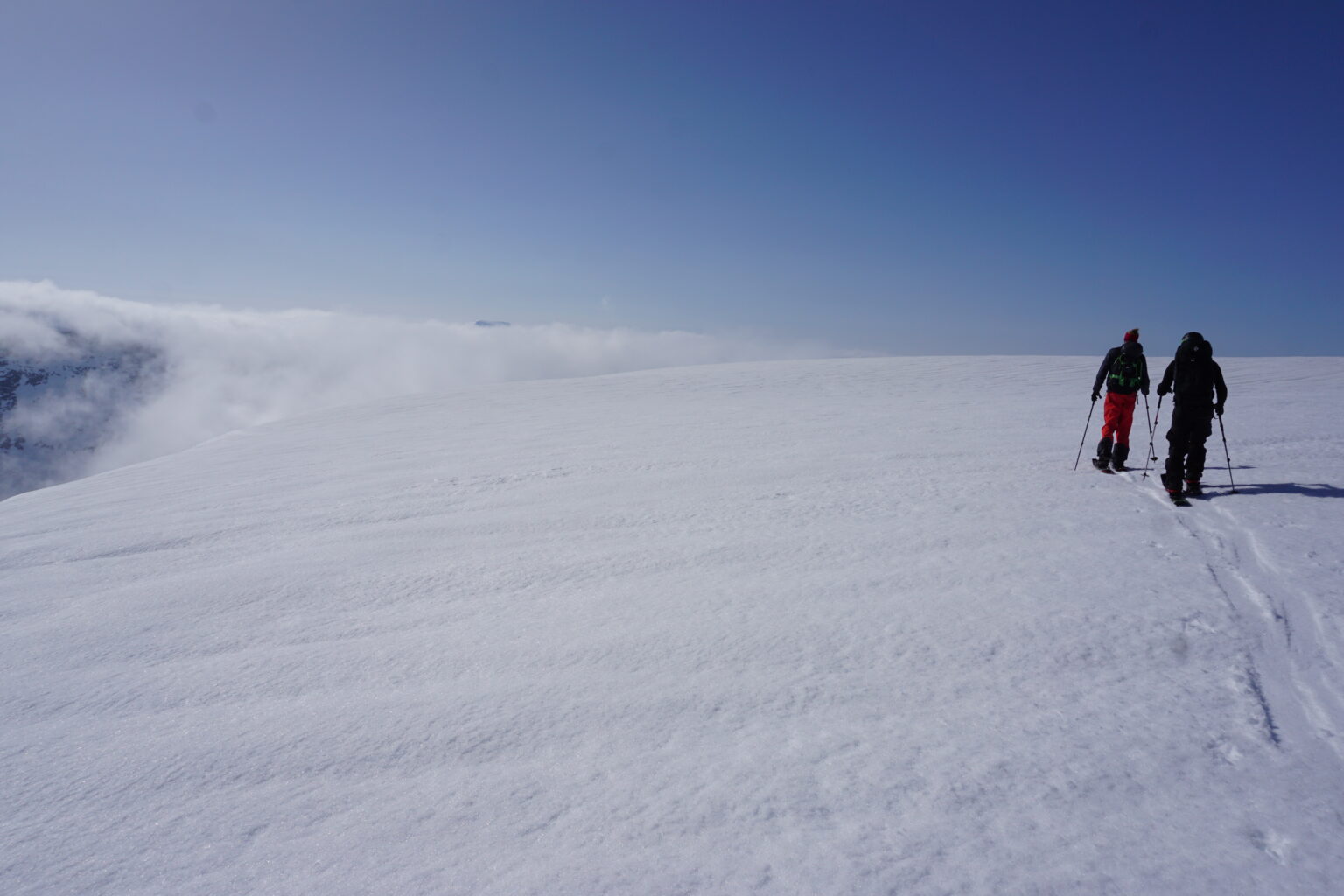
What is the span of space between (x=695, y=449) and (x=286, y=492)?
5432 mm

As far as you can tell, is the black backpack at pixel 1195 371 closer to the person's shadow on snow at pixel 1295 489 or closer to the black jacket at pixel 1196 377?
the black jacket at pixel 1196 377

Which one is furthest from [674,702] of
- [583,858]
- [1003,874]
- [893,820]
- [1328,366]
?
[1328,366]

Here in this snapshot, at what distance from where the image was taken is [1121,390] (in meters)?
7.34

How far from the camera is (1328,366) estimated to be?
1748cm

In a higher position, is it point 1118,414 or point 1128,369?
point 1128,369

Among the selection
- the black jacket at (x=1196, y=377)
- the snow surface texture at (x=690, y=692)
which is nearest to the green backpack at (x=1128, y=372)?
the black jacket at (x=1196, y=377)

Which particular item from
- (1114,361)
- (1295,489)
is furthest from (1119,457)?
(1295,489)

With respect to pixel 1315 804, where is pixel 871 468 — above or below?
above

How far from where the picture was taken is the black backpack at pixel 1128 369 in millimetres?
7289

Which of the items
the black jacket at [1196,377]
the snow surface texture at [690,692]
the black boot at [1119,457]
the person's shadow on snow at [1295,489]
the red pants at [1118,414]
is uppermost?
the black jacket at [1196,377]

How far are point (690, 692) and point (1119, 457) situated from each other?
669cm

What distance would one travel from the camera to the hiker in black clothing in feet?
20.5

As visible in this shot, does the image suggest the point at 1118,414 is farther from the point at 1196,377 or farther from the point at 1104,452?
the point at 1196,377

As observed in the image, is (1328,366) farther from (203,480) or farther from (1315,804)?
(203,480)
